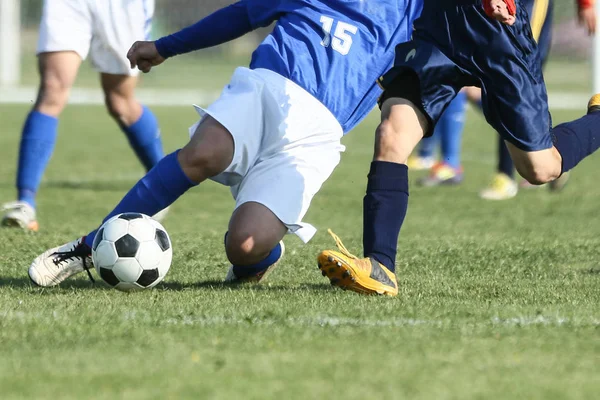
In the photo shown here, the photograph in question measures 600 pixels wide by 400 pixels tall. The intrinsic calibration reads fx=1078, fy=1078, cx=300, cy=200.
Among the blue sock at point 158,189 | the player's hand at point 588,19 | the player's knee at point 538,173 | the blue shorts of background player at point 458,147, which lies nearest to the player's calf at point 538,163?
the player's knee at point 538,173

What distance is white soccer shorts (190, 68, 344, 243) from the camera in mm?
4273

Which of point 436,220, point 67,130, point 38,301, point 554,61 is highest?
point 38,301

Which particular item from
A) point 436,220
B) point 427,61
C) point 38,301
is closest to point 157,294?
point 38,301

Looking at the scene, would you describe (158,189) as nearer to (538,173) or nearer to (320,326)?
(320,326)

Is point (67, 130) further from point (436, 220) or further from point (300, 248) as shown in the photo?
point (300, 248)

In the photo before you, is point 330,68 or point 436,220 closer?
point 330,68

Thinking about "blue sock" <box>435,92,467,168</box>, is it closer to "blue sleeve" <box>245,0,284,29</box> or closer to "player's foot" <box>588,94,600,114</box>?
"player's foot" <box>588,94,600,114</box>

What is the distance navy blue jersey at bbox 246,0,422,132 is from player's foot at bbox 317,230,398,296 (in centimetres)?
77

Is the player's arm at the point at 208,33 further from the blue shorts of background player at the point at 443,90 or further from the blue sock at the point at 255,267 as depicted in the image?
the blue sock at the point at 255,267

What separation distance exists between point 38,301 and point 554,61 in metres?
22.6

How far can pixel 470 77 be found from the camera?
13.9 feet

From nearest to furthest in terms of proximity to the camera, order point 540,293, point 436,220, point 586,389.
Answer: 1. point 586,389
2. point 540,293
3. point 436,220

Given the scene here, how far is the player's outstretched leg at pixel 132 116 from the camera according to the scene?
6.73 m

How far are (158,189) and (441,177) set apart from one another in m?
5.31
